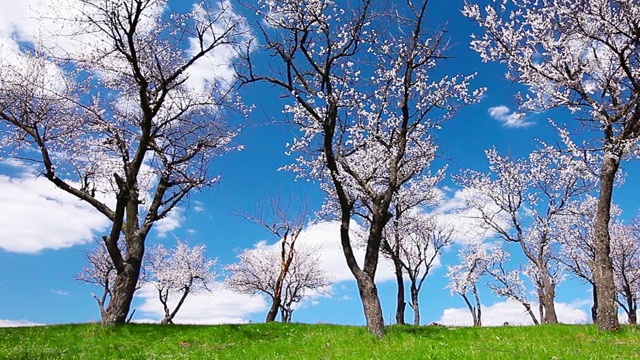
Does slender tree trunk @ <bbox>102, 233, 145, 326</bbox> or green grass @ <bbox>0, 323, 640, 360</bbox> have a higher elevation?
slender tree trunk @ <bbox>102, 233, 145, 326</bbox>

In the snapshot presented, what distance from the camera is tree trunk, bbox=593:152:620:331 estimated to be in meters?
18.7

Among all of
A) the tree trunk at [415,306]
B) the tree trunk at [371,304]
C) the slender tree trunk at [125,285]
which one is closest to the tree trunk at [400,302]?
the tree trunk at [415,306]

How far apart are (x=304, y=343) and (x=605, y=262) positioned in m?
11.9

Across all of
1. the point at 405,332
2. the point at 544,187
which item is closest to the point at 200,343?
the point at 405,332

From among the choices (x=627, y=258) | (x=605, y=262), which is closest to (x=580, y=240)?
(x=627, y=258)

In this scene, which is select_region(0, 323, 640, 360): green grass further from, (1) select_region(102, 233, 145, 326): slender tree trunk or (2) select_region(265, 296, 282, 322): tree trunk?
(2) select_region(265, 296, 282, 322): tree trunk

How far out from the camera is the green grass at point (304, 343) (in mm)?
13477

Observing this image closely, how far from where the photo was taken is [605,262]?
19391mm

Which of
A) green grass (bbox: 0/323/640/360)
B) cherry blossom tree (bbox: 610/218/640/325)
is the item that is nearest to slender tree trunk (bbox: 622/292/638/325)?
cherry blossom tree (bbox: 610/218/640/325)

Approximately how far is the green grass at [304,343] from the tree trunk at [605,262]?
60 cm

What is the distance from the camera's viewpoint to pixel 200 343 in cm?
1933

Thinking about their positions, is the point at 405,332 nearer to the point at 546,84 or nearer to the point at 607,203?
the point at 607,203

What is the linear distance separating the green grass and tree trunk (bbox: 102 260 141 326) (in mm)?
579

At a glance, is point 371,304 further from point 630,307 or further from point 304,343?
point 630,307
